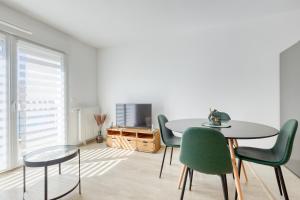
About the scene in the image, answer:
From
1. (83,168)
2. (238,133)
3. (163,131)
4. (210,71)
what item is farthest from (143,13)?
(83,168)

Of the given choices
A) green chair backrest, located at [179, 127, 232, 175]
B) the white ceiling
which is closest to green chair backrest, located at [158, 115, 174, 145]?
green chair backrest, located at [179, 127, 232, 175]

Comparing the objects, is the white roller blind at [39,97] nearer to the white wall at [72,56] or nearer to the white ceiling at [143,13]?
the white wall at [72,56]

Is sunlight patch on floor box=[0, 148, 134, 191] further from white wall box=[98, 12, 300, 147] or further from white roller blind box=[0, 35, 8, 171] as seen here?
white wall box=[98, 12, 300, 147]

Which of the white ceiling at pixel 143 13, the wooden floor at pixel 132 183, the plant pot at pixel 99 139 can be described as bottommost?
the wooden floor at pixel 132 183

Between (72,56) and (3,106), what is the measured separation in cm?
165

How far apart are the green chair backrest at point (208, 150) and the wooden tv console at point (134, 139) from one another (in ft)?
5.98

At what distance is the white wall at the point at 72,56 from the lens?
2434mm

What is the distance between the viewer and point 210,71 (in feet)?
10.0

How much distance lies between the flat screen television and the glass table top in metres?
1.61

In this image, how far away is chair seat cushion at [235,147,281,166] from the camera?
1.44 m

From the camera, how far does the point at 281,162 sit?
1.41 metres

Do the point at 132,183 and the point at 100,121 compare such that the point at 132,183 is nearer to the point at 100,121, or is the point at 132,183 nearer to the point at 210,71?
the point at 100,121

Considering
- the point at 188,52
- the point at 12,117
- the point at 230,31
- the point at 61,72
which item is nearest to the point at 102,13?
the point at 61,72

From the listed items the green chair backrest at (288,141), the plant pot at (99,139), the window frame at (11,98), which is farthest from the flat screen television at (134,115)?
the green chair backrest at (288,141)
